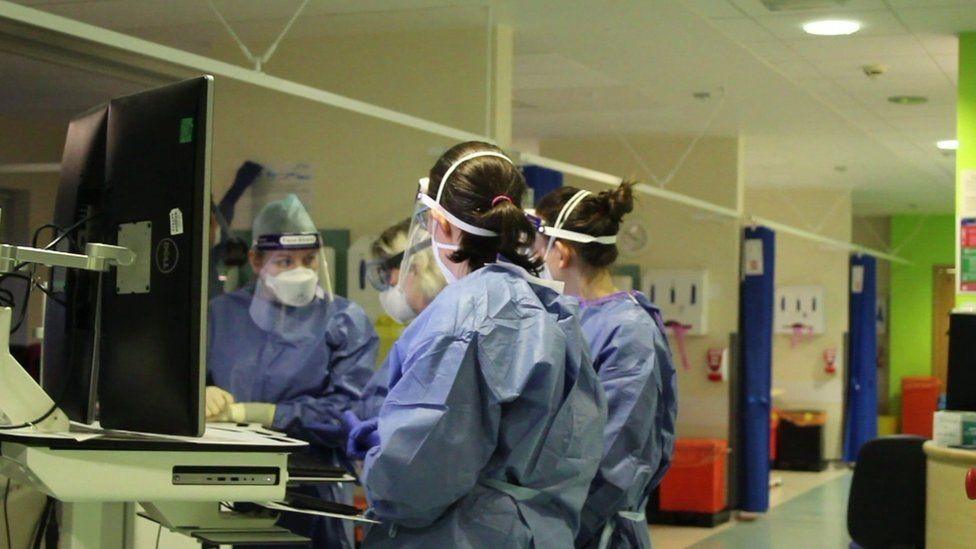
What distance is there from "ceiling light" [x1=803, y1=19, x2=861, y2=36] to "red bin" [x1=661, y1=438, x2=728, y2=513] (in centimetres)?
323

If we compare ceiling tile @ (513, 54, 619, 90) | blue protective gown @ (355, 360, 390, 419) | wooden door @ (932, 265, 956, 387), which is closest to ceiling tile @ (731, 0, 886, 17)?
ceiling tile @ (513, 54, 619, 90)

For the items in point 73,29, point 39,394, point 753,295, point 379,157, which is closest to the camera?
point 39,394

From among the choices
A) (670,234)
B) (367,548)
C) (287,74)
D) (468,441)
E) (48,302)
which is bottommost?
(367,548)

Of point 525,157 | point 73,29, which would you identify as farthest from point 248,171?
point 73,29

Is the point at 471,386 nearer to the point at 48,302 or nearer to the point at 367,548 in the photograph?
the point at 367,548

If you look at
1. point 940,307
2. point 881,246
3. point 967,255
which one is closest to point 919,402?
point 940,307

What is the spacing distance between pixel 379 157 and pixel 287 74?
692mm

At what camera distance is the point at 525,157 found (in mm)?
5098

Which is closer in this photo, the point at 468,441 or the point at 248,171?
the point at 468,441

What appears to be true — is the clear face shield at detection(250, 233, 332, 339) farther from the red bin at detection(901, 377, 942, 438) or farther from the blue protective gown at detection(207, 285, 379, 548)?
the red bin at detection(901, 377, 942, 438)

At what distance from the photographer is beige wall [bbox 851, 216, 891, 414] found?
14.6 meters

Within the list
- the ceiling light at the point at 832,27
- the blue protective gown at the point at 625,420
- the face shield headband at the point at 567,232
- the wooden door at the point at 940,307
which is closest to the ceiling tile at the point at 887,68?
the ceiling light at the point at 832,27

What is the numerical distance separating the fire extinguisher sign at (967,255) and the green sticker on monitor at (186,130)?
171 inches

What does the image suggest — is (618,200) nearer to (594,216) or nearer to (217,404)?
(594,216)
